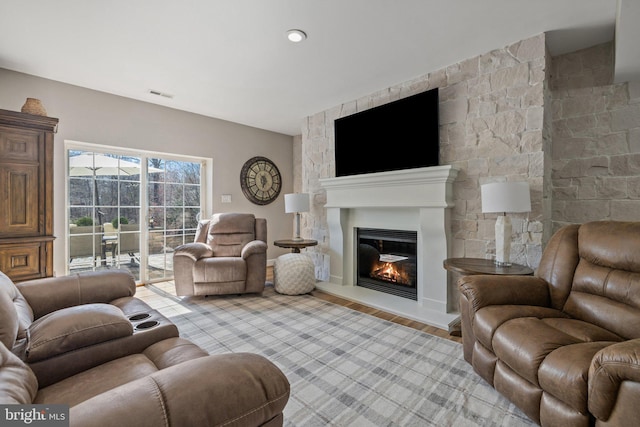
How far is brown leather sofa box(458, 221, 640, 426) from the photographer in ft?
3.59

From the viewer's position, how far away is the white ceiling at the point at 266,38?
2121 mm

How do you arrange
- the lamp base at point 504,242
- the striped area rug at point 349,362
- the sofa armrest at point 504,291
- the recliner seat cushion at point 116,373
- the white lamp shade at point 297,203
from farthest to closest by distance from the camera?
the white lamp shade at point 297,203 < the lamp base at point 504,242 < the sofa armrest at point 504,291 < the striped area rug at point 349,362 < the recliner seat cushion at point 116,373

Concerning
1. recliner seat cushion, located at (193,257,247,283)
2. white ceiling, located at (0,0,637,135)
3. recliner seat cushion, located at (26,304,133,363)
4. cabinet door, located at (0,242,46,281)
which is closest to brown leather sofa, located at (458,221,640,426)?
white ceiling, located at (0,0,637,135)

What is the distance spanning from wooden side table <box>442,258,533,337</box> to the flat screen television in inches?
42.7

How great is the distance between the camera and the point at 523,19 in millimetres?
2246

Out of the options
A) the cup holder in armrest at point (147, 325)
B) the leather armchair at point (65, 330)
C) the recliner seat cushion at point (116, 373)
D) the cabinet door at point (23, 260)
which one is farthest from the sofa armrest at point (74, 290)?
the cabinet door at point (23, 260)

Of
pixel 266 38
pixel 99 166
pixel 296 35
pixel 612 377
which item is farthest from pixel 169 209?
pixel 612 377

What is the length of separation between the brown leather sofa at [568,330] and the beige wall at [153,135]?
4.06 meters

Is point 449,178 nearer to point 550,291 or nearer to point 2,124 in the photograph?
point 550,291

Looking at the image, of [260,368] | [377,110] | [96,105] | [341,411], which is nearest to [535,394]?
[341,411]

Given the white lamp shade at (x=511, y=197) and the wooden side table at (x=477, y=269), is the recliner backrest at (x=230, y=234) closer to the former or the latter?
the wooden side table at (x=477, y=269)

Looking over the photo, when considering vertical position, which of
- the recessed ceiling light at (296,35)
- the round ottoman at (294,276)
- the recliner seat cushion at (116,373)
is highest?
the recessed ceiling light at (296,35)

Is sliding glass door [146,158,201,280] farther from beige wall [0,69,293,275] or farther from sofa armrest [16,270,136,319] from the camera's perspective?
sofa armrest [16,270,136,319]

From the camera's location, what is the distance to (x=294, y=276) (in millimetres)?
3566
